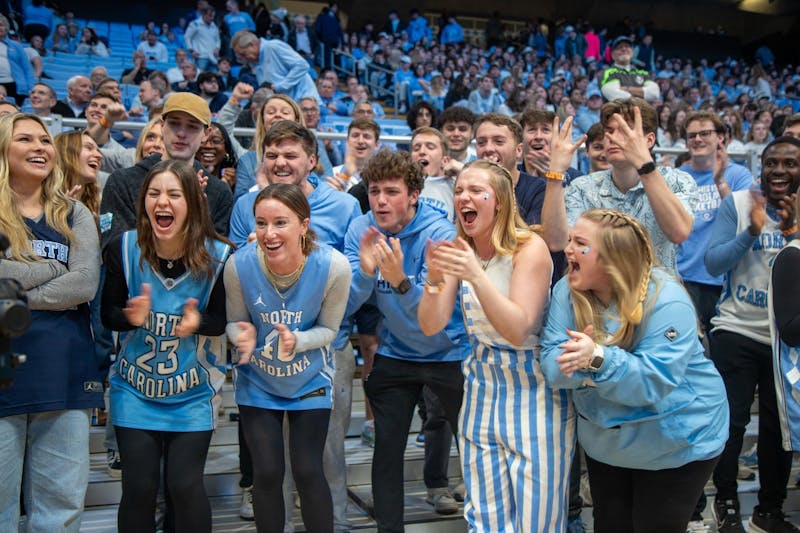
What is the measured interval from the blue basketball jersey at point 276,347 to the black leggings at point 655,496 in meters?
1.26

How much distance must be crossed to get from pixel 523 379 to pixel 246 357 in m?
1.14

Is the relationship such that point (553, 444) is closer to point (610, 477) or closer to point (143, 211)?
point (610, 477)

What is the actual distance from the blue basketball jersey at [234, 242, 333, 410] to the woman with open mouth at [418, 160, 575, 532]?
1.74 feet

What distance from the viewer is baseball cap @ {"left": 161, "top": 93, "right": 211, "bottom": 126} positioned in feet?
13.4

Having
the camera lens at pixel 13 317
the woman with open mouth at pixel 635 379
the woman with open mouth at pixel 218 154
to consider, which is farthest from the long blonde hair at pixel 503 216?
the woman with open mouth at pixel 218 154

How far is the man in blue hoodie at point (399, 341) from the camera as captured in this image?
3.56 m

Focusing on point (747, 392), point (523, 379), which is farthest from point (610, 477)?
point (747, 392)

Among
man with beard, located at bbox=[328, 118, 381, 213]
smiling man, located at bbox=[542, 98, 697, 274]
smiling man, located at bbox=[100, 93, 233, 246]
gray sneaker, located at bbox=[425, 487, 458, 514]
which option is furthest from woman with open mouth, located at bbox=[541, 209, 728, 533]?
man with beard, located at bbox=[328, 118, 381, 213]

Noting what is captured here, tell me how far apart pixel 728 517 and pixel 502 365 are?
6.09 ft

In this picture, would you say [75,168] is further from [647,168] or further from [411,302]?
[647,168]

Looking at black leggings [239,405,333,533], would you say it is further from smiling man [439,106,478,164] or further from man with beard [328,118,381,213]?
smiling man [439,106,478,164]

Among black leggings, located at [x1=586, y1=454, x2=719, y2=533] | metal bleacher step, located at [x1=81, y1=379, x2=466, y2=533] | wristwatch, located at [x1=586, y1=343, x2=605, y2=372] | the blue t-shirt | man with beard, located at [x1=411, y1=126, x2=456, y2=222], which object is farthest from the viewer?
the blue t-shirt

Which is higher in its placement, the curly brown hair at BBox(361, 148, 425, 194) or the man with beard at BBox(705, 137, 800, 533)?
the curly brown hair at BBox(361, 148, 425, 194)

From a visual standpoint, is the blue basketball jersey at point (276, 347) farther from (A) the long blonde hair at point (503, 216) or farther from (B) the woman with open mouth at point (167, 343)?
(A) the long blonde hair at point (503, 216)
